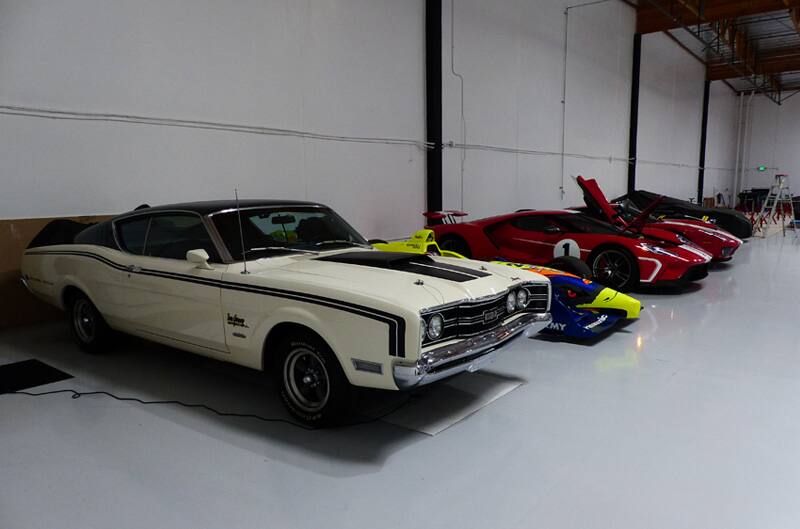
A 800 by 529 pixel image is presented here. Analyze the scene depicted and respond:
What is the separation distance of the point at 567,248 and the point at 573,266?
1.27 meters

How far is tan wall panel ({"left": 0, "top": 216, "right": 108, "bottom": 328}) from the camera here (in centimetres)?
510

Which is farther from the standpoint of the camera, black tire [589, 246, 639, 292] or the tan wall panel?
black tire [589, 246, 639, 292]

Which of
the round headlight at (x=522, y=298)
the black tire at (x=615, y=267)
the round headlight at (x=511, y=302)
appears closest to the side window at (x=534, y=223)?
the black tire at (x=615, y=267)

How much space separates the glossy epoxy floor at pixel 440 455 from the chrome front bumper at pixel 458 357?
1.37ft

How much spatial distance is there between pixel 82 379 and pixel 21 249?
2.07 meters

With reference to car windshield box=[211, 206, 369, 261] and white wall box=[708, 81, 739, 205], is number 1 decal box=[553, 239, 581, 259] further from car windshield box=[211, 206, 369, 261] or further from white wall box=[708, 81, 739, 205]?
white wall box=[708, 81, 739, 205]

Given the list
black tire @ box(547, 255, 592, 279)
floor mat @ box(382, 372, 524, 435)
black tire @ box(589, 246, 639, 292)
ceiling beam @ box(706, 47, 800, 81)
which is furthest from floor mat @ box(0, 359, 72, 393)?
ceiling beam @ box(706, 47, 800, 81)

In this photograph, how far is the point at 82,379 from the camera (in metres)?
3.88

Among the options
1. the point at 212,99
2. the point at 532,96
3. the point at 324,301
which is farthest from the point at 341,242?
the point at 532,96

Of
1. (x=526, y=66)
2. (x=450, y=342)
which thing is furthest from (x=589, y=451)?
(x=526, y=66)

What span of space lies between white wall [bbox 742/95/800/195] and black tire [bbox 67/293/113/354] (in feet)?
96.9

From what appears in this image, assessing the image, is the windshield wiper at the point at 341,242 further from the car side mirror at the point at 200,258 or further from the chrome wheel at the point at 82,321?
the chrome wheel at the point at 82,321

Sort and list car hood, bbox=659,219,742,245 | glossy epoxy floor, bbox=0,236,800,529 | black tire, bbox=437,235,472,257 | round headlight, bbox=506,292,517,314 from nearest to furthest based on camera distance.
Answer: glossy epoxy floor, bbox=0,236,800,529, round headlight, bbox=506,292,517,314, black tire, bbox=437,235,472,257, car hood, bbox=659,219,742,245

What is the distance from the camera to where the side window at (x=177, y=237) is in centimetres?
358
